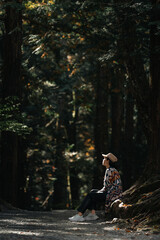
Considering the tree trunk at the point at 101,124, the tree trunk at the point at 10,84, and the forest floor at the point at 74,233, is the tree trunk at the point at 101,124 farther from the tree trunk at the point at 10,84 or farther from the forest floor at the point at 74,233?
the forest floor at the point at 74,233

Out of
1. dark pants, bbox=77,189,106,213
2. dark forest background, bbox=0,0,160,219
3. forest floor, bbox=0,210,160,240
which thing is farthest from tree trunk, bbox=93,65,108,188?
forest floor, bbox=0,210,160,240

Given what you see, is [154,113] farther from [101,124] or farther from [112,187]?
[101,124]

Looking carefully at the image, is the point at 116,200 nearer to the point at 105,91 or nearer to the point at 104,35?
the point at 104,35

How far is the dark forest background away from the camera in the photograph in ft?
38.0

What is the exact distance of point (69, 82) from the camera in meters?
23.3

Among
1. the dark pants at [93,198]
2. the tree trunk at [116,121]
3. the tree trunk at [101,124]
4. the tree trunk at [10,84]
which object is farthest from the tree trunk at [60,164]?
the dark pants at [93,198]

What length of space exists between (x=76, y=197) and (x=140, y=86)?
48.6 feet

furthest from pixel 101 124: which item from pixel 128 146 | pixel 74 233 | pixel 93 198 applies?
pixel 74 233

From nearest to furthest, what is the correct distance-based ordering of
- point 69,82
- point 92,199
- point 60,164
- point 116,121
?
point 92,199 < point 60,164 < point 69,82 < point 116,121

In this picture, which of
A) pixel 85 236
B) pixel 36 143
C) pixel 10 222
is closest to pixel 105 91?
pixel 36 143

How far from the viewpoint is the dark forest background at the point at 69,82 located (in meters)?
11.6

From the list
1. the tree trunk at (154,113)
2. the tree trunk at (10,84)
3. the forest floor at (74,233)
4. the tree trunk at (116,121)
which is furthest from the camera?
the tree trunk at (116,121)

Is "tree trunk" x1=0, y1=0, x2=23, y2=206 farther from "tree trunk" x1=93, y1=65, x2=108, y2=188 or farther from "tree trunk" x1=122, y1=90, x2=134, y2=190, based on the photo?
"tree trunk" x1=122, y1=90, x2=134, y2=190

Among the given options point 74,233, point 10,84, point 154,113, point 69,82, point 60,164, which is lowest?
point 74,233
